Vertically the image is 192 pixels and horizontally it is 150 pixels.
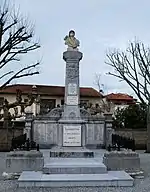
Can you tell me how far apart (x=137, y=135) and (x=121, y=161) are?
16.8 meters

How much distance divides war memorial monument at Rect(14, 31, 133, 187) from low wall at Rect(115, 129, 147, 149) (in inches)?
310

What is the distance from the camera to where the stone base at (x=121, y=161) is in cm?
1230

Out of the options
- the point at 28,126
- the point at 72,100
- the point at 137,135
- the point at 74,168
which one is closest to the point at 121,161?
the point at 74,168

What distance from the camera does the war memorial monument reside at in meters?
10.5

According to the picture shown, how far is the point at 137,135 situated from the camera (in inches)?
1135

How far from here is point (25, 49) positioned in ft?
88.8

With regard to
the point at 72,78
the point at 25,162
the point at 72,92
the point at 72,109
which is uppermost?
the point at 72,78

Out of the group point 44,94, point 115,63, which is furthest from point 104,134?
point 44,94

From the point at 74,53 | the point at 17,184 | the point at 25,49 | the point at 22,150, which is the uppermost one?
the point at 25,49

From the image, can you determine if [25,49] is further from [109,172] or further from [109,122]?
[109,172]

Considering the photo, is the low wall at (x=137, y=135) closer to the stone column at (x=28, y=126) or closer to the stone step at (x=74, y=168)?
the stone column at (x=28, y=126)

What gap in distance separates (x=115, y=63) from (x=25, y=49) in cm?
1285

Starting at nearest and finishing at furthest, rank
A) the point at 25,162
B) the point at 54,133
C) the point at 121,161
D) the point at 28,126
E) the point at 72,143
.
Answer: the point at 25,162 < the point at 121,161 < the point at 72,143 < the point at 54,133 < the point at 28,126

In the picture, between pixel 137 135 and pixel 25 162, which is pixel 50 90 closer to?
pixel 137 135
